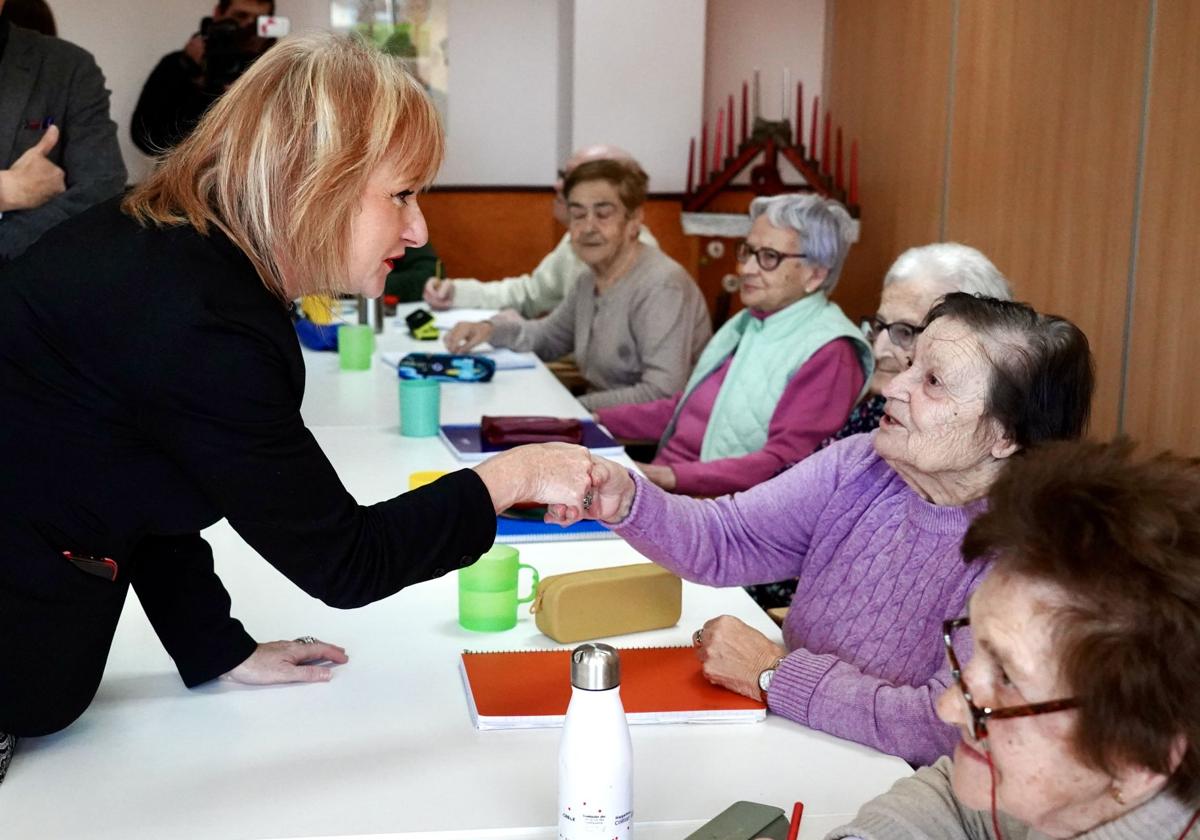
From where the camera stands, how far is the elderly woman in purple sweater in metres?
1.65

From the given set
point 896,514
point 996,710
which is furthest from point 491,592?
point 996,710

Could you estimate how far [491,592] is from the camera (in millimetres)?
1826

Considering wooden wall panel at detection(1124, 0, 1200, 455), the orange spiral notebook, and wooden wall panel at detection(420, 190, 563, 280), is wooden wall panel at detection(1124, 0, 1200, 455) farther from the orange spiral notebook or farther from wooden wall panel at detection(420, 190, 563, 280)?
wooden wall panel at detection(420, 190, 563, 280)

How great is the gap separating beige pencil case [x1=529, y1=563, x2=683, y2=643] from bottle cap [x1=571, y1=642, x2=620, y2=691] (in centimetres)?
61

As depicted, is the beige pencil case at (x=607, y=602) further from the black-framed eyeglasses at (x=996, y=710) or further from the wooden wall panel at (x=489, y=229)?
the wooden wall panel at (x=489, y=229)

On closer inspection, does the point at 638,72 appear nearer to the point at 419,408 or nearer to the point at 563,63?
the point at 563,63

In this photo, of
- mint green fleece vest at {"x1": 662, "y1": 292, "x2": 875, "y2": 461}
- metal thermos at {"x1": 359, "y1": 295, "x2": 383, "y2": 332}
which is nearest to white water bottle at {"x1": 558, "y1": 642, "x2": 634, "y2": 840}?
mint green fleece vest at {"x1": 662, "y1": 292, "x2": 875, "y2": 461}

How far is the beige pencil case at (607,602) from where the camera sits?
1780 millimetres

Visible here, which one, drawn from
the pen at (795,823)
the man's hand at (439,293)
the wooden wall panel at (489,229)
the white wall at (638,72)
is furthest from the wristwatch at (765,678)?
the wooden wall panel at (489,229)

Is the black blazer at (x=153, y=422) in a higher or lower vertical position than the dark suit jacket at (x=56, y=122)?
lower

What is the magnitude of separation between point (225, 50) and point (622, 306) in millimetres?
2133

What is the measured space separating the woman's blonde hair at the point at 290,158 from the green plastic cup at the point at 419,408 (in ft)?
4.92

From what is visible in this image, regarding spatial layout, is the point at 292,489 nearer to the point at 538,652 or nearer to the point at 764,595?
the point at 538,652

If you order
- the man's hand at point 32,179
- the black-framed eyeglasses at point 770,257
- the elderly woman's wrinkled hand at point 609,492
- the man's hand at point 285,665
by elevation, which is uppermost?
the man's hand at point 32,179
